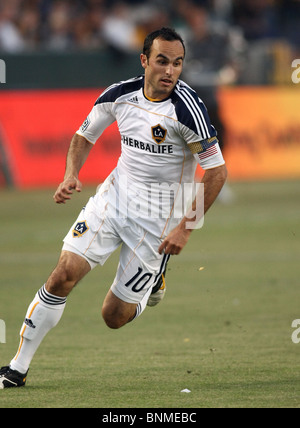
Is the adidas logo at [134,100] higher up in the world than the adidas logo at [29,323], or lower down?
higher up

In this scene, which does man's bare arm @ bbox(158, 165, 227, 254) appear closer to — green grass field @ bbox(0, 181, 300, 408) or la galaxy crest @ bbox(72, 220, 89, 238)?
la galaxy crest @ bbox(72, 220, 89, 238)

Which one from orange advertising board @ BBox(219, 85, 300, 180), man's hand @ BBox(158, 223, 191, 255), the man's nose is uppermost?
orange advertising board @ BBox(219, 85, 300, 180)

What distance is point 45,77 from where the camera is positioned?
22.5 metres

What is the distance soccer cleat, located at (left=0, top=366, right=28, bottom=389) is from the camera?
688cm

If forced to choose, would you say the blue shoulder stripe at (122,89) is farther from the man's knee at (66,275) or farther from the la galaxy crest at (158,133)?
the man's knee at (66,275)

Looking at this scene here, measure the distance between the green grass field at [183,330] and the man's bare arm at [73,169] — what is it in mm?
1384

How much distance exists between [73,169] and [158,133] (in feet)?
2.47

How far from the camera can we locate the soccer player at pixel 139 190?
697 centimetres

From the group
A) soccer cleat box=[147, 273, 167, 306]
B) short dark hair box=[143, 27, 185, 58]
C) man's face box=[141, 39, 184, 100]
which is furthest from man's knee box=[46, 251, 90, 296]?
short dark hair box=[143, 27, 185, 58]

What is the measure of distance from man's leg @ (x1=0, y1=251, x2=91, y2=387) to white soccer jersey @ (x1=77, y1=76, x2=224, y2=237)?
27.1 inches

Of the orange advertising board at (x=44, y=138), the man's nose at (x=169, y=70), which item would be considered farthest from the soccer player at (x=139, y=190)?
the orange advertising board at (x=44, y=138)

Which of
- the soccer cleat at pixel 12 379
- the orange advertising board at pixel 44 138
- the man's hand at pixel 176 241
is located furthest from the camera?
the orange advertising board at pixel 44 138

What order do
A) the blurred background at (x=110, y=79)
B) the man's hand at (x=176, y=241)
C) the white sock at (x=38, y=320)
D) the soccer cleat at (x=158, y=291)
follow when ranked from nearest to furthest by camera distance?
the man's hand at (x=176, y=241) < the white sock at (x=38, y=320) < the soccer cleat at (x=158, y=291) < the blurred background at (x=110, y=79)

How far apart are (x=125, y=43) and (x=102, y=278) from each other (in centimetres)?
1316
